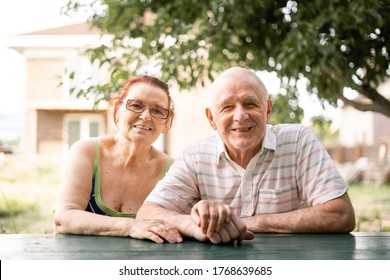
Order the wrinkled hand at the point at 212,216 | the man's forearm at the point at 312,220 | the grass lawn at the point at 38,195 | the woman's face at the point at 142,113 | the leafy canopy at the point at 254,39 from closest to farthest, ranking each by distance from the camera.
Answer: the wrinkled hand at the point at 212,216 → the man's forearm at the point at 312,220 → the woman's face at the point at 142,113 → the leafy canopy at the point at 254,39 → the grass lawn at the point at 38,195

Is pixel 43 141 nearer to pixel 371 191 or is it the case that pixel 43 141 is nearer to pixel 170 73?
pixel 371 191


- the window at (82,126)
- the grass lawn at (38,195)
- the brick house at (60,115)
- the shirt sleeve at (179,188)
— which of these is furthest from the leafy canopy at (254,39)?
the window at (82,126)

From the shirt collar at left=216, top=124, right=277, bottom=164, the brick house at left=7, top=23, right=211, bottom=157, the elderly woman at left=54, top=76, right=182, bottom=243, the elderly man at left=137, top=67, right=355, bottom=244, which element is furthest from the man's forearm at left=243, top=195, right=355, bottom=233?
the brick house at left=7, top=23, right=211, bottom=157

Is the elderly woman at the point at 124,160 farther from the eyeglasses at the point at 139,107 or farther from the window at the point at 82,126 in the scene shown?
the window at the point at 82,126

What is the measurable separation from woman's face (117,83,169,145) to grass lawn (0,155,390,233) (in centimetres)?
615

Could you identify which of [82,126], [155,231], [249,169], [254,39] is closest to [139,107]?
[249,169]

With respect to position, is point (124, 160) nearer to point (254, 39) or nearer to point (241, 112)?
point (241, 112)

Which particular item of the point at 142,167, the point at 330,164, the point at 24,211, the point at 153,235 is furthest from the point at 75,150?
the point at 24,211

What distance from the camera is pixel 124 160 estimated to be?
2.72 metres

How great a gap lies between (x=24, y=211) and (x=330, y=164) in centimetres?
984

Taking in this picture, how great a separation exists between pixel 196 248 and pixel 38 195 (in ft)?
37.3

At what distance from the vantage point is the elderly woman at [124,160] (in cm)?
254

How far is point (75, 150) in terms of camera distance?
2.60 metres

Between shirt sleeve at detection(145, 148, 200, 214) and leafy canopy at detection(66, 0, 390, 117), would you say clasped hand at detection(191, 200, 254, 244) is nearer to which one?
shirt sleeve at detection(145, 148, 200, 214)
